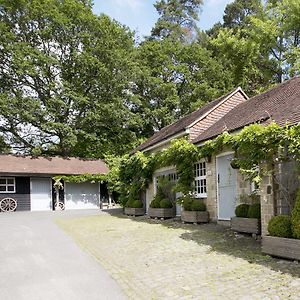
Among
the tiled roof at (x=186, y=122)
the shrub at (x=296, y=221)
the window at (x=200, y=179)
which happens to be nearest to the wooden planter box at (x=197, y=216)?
the window at (x=200, y=179)

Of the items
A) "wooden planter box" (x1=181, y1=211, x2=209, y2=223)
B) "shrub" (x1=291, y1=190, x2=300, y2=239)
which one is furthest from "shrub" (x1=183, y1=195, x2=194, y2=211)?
"shrub" (x1=291, y1=190, x2=300, y2=239)

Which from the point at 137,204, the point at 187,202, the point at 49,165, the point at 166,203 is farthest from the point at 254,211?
the point at 49,165

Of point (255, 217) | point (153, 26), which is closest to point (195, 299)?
point (255, 217)

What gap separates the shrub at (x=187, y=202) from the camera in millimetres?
14177

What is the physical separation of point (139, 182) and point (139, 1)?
11.6 m

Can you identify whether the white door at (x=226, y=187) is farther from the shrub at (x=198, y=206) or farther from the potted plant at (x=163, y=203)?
the potted plant at (x=163, y=203)

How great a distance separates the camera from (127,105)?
36.5 metres

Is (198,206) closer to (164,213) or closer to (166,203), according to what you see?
(164,213)

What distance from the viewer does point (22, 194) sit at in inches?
1055

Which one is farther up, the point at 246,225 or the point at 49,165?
the point at 49,165

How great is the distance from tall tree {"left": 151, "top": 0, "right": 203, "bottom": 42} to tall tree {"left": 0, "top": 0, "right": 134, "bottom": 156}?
8866 millimetres

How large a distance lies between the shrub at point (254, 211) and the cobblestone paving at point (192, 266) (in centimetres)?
64

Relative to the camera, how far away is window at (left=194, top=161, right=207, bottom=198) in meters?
14.4

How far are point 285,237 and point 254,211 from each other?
9.12 ft
